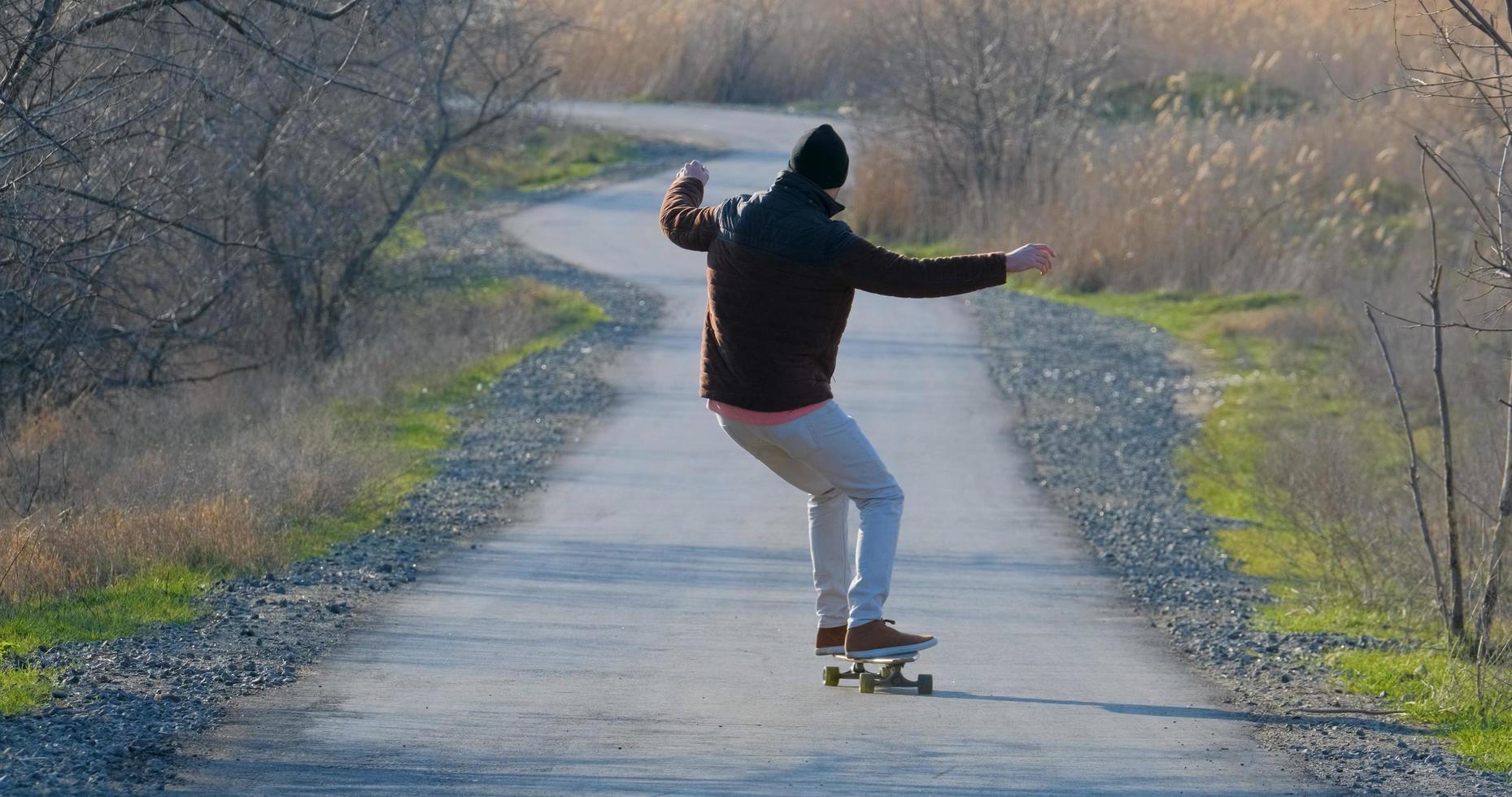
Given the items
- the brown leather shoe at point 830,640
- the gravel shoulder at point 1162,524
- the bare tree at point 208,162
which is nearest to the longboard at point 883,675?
the brown leather shoe at point 830,640

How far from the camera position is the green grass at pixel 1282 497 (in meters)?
6.98

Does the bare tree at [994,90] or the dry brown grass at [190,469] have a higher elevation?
the bare tree at [994,90]

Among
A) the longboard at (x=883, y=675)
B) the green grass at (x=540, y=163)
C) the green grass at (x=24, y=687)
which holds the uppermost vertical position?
the green grass at (x=540, y=163)

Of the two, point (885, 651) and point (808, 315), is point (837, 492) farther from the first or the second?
point (808, 315)

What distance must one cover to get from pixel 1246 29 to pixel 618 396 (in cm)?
2823

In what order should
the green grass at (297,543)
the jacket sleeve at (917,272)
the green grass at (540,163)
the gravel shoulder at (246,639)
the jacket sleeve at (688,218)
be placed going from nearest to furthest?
the gravel shoulder at (246,639), the jacket sleeve at (917,272), the jacket sleeve at (688,218), the green grass at (297,543), the green grass at (540,163)

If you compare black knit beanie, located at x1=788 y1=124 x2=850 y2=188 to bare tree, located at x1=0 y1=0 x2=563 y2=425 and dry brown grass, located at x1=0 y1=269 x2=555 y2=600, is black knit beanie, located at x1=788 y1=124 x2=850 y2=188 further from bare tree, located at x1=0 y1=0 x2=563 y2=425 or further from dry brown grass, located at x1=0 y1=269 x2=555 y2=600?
dry brown grass, located at x1=0 y1=269 x2=555 y2=600

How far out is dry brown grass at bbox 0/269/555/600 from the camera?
338 inches

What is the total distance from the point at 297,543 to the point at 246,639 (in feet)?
6.67

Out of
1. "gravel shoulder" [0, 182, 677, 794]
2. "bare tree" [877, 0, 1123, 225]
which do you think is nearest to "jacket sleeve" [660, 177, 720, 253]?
"gravel shoulder" [0, 182, 677, 794]

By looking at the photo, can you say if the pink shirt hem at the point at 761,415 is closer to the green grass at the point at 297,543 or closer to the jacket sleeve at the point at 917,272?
the jacket sleeve at the point at 917,272

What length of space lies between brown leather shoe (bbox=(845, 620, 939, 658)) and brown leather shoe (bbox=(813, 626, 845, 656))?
274 mm

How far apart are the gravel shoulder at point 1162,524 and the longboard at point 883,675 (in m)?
1.27

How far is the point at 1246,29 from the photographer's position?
39.6 metres
